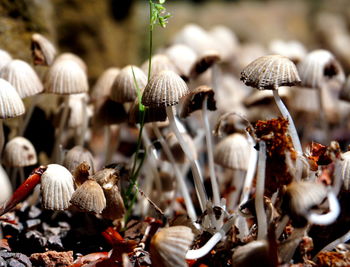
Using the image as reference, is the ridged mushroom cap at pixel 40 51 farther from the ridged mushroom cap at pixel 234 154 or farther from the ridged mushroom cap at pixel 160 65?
the ridged mushroom cap at pixel 234 154

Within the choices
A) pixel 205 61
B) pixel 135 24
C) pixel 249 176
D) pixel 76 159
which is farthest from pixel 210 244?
pixel 135 24

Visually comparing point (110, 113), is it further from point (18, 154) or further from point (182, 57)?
point (182, 57)

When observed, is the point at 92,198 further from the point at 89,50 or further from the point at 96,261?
the point at 89,50

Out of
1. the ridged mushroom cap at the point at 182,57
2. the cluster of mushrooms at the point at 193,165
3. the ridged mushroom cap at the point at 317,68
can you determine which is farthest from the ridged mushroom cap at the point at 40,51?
the ridged mushroom cap at the point at 317,68

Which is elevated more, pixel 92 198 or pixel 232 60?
pixel 232 60

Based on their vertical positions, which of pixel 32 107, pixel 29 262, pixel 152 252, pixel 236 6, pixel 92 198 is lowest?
pixel 29 262

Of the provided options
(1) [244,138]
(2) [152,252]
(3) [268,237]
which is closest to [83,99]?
(1) [244,138]

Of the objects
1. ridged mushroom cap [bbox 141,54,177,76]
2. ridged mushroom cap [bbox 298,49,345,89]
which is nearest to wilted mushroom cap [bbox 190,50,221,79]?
ridged mushroom cap [bbox 141,54,177,76]
